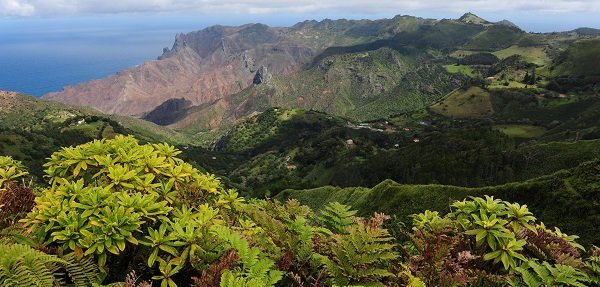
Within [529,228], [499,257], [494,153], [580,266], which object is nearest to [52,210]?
[499,257]

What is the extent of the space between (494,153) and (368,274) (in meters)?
92.6

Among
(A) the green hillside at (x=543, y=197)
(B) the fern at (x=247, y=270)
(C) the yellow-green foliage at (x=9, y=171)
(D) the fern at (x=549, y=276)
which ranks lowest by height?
(A) the green hillside at (x=543, y=197)

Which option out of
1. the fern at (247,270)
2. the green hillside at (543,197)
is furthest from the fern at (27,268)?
the green hillside at (543,197)

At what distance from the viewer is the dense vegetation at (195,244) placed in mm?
6715

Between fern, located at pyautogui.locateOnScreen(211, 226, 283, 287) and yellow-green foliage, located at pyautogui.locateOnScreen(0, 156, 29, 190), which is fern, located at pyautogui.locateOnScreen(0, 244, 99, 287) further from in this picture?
yellow-green foliage, located at pyautogui.locateOnScreen(0, 156, 29, 190)

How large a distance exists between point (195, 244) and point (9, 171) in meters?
5.67

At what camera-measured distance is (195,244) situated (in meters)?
7.22

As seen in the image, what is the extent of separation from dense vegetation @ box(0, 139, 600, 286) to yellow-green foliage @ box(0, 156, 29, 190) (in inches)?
1.9

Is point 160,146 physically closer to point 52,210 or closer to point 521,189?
point 52,210

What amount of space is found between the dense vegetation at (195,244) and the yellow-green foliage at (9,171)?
47 millimetres

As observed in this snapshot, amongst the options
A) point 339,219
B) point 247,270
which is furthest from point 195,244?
point 339,219

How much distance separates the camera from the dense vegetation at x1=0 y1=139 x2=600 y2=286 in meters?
6.71

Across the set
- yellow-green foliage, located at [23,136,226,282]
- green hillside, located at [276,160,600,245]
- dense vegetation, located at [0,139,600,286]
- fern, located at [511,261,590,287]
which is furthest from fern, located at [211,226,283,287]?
green hillside, located at [276,160,600,245]

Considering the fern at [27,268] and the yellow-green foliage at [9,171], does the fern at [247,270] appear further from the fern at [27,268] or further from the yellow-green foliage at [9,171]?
the yellow-green foliage at [9,171]
